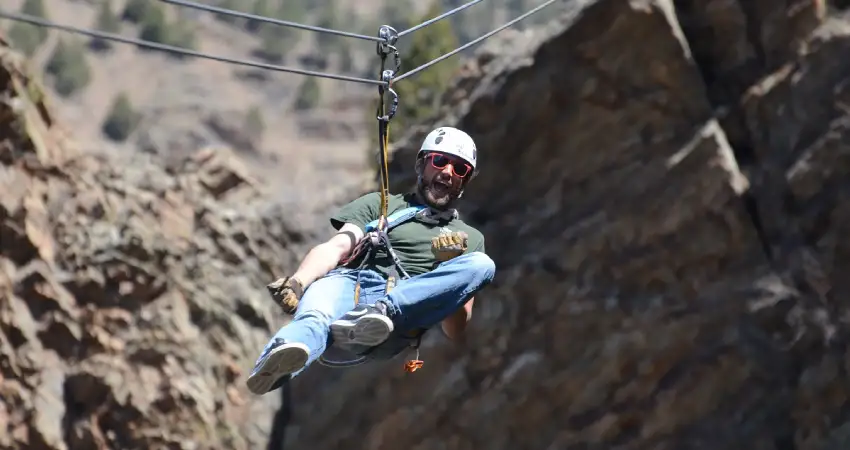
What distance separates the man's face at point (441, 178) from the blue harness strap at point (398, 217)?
115 mm

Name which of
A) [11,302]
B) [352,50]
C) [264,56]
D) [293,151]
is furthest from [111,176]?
[352,50]

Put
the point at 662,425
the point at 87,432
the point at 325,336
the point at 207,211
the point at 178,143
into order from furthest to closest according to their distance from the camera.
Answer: the point at 178,143 < the point at 207,211 < the point at 87,432 < the point at 662,425 < the point at 325,336

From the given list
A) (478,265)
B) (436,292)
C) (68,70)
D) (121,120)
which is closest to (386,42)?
(478,265)

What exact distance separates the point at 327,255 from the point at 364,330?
2.34 feet

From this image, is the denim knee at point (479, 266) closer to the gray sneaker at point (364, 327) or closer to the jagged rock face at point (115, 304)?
the gray sneaker at point (364, 327)

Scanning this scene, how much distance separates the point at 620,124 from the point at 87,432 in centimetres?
1107

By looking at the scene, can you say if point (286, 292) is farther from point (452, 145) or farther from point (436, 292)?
point (452, 145)

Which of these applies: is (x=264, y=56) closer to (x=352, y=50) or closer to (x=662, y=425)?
(x=352, y=50)

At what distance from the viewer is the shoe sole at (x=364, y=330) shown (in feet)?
28.1

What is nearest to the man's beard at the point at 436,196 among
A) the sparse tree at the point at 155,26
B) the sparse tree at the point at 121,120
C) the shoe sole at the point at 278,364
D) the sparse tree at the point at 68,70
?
the shoe sole at the point at 278,364

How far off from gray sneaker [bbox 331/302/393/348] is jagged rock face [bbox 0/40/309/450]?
15.2 m

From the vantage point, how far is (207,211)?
26359 mm

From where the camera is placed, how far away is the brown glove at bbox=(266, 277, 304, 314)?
27.9 feet

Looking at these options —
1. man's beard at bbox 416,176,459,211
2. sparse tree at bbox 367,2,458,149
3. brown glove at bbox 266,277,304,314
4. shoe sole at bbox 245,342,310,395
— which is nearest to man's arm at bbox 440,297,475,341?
man's beard at bbox 416,176,459,211
